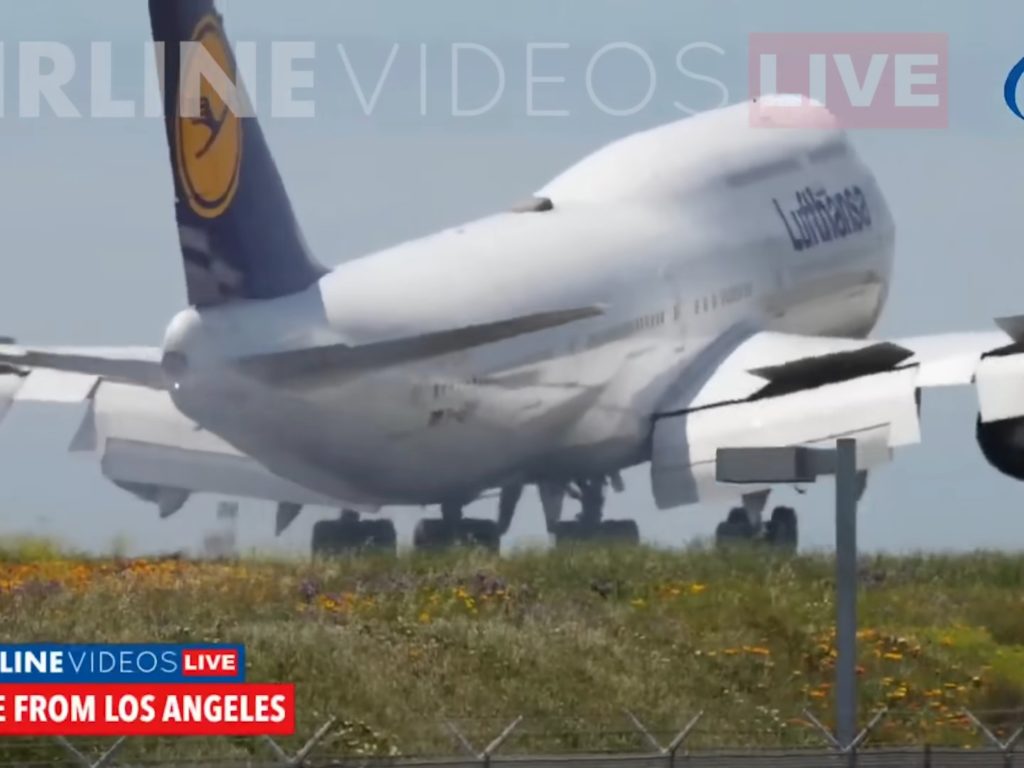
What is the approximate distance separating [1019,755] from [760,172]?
1385 inches

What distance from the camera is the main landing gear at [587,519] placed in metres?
54.1

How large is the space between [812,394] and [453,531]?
6502 millimetres

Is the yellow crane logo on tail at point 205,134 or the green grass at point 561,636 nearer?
the green grass at point 561,636

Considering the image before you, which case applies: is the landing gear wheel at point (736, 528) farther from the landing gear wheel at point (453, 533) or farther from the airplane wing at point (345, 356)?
the airplane wing at point (345, 356)

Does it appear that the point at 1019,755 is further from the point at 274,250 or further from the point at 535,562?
the point at 274,250

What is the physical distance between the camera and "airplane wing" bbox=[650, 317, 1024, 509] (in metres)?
49.2

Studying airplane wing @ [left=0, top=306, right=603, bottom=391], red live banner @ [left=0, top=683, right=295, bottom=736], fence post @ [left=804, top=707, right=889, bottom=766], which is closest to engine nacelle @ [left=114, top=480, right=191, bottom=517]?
airplane wing @ [left=0, top=306, right=603, bottom=391]

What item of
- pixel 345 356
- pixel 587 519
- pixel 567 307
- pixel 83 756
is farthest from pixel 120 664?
pixel 587 519

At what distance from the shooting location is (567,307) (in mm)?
53375

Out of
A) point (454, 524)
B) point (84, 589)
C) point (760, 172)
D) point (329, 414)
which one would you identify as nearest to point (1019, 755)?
point (84, 589)

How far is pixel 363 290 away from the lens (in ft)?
156

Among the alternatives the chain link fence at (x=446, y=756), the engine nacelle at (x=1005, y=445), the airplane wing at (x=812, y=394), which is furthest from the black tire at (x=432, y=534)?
the chain link fence at (x=446, y=756)

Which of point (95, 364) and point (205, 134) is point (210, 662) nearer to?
point (95, 364)

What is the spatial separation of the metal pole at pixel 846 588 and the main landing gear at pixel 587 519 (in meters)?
22.0
